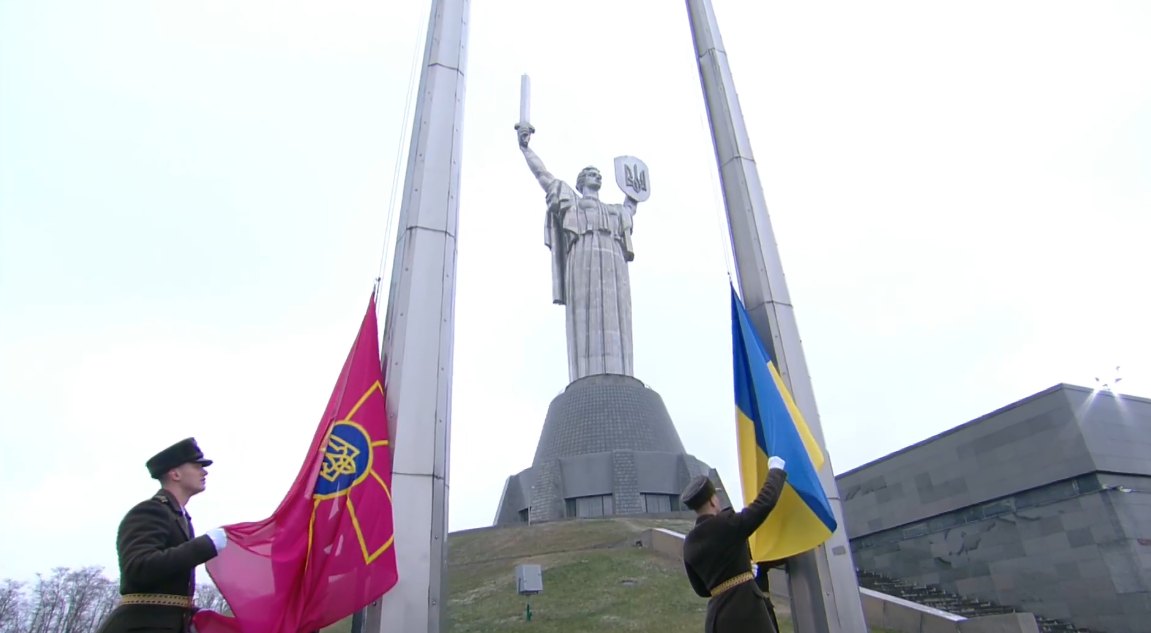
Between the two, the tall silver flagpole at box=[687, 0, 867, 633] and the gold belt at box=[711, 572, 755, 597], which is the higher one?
the tall silver flagpole at box=[687, 0, 867, 633]

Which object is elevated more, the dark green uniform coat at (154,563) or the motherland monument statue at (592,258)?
the motherland monument statue at (592,258)

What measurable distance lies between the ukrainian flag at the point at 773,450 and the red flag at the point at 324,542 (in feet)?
7.03

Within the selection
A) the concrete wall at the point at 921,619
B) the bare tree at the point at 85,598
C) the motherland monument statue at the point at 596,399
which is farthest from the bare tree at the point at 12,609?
the concrete wall at the point at 921,619

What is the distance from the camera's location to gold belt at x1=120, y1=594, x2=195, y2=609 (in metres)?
2.68

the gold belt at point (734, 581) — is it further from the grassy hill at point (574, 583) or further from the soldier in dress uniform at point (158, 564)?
the grassy hill at point (574, 583)

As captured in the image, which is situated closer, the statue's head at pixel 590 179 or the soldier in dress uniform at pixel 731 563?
the soldier in dress uniform at pixel 731 563

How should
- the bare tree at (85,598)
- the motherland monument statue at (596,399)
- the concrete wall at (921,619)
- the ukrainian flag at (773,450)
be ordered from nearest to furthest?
the ukrainian flag at (773,450), the concrete wall at (921,619), the motherland monument statue at (596,399), the bare tree at (85,598)

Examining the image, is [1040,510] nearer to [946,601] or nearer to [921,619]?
[946,601]

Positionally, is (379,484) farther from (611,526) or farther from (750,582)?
(611,526)

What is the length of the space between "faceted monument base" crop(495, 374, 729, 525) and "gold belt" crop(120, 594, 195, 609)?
17589 millimetres

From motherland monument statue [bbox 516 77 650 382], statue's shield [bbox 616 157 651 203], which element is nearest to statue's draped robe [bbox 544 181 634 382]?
motherland monument statue [bbox 516 77 650 382]

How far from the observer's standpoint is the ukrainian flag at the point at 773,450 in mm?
4020

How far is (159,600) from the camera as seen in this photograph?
273 cm

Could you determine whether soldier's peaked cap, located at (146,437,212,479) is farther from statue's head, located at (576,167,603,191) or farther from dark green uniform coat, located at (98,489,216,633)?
statue's head, located at (576,167,603,191)
